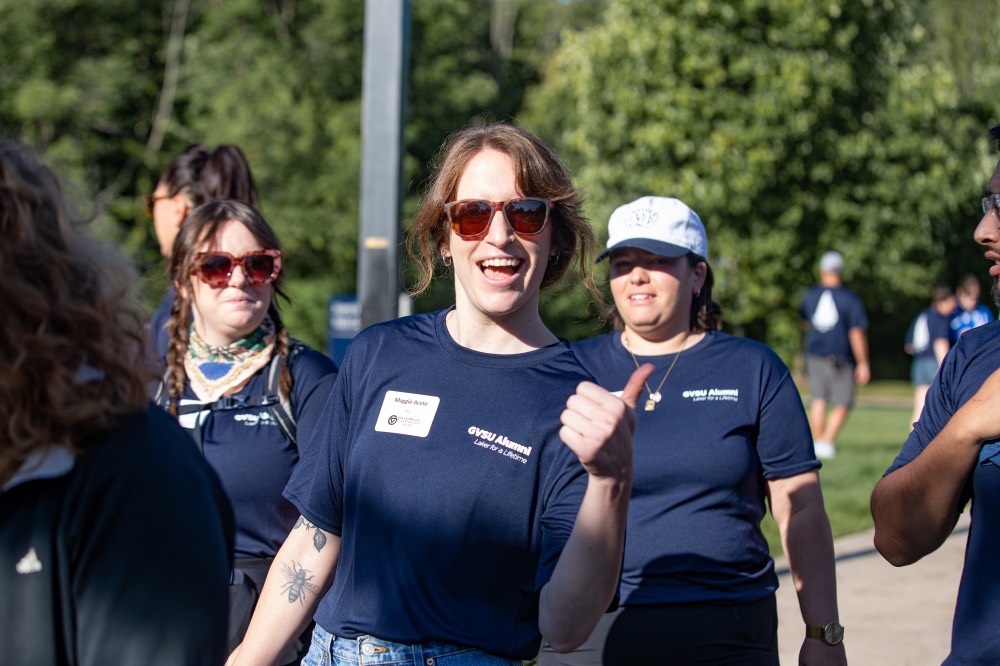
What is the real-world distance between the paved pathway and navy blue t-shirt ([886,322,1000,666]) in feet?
12.1

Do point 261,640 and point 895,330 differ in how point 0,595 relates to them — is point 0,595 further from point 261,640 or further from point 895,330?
point 895,330

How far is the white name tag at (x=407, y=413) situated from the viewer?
8.71 feet

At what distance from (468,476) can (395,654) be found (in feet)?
1.34

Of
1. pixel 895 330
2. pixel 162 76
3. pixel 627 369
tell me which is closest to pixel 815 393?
pixel 627 369

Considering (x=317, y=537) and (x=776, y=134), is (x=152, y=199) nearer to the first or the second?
(x=317, y=537)

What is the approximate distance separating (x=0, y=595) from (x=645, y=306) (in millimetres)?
2611

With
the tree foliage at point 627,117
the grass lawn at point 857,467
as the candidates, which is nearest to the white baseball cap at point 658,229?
the grass lawn at point 857,467

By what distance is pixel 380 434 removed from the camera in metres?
2.69

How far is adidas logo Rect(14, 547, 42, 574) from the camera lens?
5.12 ft

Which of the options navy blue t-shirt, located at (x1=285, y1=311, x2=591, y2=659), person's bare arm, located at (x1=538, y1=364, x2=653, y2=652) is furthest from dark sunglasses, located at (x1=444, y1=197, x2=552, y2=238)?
person's bare arm, located at (x1=538, y1=364, x2=653, y2=652)

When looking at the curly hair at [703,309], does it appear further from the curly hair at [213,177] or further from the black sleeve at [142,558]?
the black sleeve at [142,558]

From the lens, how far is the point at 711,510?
358 cm

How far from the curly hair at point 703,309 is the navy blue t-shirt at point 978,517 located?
129cm

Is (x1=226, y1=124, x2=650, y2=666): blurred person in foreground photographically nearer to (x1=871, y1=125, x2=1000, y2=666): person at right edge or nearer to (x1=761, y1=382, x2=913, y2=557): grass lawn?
(x1=871, y1=125, x2=1000, y2=666): person at right edge
